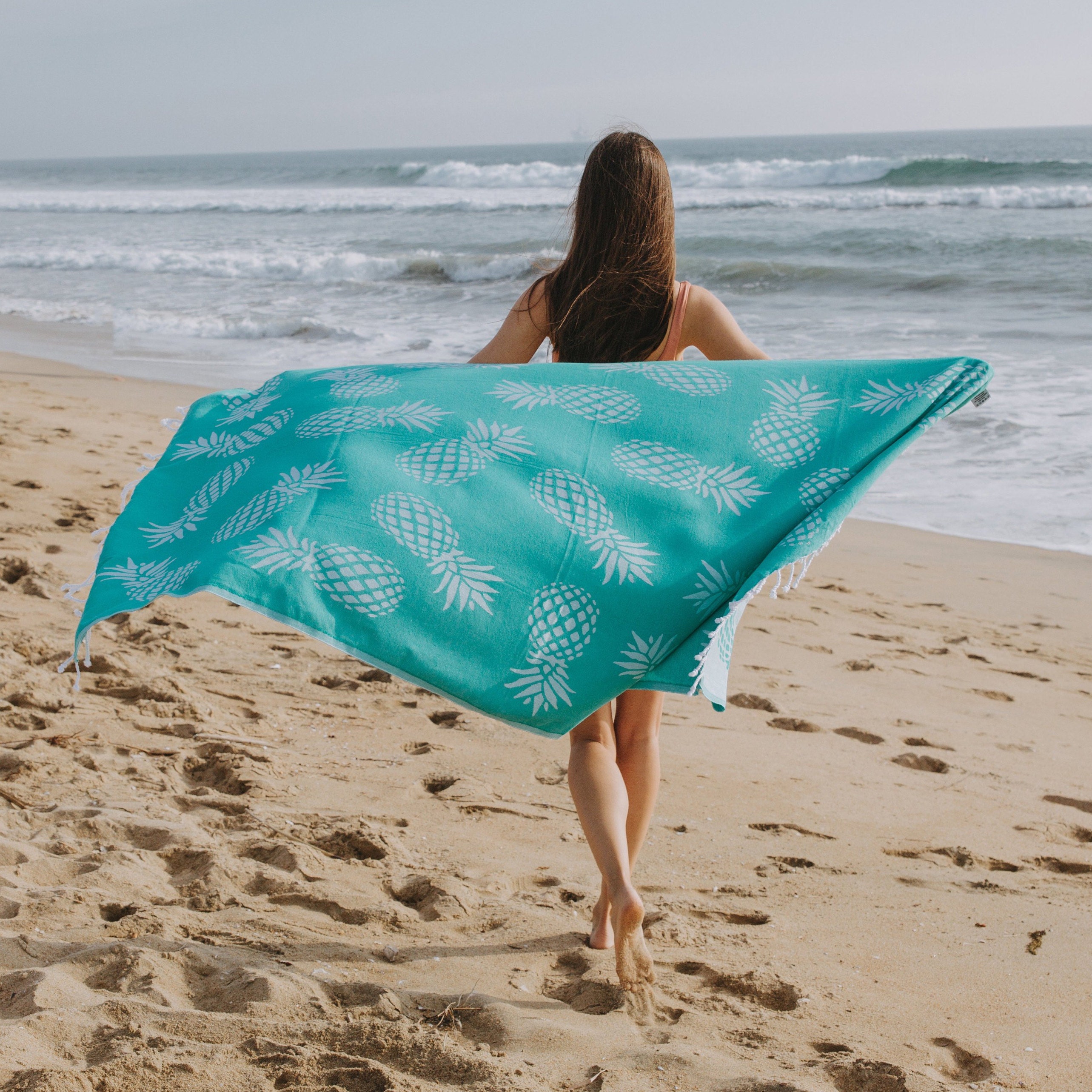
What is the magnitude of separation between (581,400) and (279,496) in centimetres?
66

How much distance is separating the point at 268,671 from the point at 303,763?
692 mm

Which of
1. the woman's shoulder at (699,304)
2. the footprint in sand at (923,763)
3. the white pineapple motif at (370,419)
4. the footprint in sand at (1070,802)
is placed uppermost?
the woman's shoulder at (699,304)

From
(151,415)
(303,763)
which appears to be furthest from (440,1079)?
(151,415)

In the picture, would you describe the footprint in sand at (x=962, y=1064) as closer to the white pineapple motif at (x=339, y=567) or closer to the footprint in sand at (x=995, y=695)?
the white pineapple motif at (x=339, y=567)

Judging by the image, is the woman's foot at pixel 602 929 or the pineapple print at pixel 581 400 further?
the woman's foot at pixel 602 929

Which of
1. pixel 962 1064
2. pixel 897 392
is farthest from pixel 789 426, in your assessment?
pixel 962 1064

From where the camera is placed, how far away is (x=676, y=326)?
220cm

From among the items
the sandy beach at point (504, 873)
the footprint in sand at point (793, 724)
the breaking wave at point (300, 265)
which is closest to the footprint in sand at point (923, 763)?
the sandy beach at point (504, 873)

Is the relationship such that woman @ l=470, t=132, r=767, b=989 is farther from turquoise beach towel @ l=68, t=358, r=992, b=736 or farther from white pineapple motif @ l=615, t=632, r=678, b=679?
white pineapple motif @ l=615, t=632, r=678, b=679

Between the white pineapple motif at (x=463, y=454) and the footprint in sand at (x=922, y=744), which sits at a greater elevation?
the white pineapple motif at (x=463, y=454)

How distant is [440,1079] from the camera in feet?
5.96

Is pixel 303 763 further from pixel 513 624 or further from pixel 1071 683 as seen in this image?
pixel 1071 683

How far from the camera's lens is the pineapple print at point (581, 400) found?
2.12 meters

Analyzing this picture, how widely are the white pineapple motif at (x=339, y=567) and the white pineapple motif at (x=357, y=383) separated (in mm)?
452
